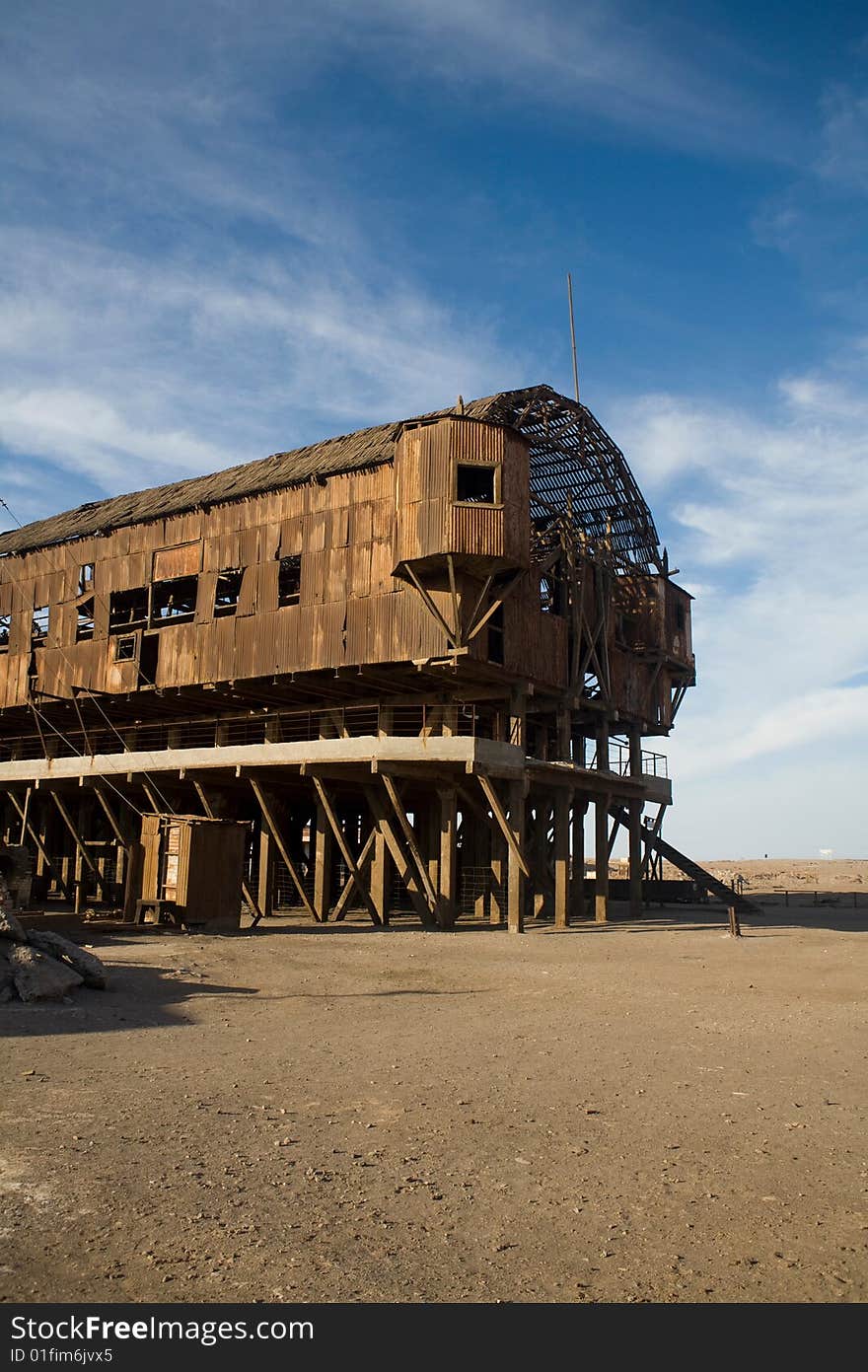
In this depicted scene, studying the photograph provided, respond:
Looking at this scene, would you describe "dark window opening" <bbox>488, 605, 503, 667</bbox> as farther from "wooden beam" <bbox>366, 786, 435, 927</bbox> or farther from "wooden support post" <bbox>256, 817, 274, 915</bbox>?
"wooden support post" <bbox>256, 817, 274, 915</bbox>

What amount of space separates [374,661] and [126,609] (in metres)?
12.4

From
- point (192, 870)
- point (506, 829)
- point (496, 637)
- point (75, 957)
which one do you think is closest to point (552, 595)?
point (496, 637)

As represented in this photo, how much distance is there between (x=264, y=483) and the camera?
102 ft

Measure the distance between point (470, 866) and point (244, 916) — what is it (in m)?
7.86

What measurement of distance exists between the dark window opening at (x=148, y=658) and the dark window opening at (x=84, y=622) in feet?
10.8

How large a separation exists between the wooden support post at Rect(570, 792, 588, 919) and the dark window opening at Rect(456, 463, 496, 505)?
1090cm

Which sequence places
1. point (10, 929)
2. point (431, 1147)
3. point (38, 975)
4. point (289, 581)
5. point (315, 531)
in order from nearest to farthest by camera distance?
point (431, 1147)
point (38, 975)
point (10, 929)
point (315, 531)
point (289, 581)

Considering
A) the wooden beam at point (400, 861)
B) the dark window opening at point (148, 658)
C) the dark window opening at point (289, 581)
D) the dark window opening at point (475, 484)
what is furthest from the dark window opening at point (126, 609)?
the dark window opening at point (475, 484)

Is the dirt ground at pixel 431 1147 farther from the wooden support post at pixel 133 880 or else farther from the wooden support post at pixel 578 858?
the wooden support post at pixel 578 858

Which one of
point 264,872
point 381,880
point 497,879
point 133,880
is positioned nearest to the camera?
point 133,880

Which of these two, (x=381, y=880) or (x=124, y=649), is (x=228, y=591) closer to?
(x=124, y=649)

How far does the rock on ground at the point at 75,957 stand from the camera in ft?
43.8

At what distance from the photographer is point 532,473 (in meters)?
31.3
